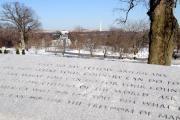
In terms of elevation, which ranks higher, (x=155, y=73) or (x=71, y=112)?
(x=155, y=73)

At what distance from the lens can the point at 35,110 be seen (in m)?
5.41

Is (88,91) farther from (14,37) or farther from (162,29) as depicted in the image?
(14,37)

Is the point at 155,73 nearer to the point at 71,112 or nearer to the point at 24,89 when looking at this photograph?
the point at 71,112

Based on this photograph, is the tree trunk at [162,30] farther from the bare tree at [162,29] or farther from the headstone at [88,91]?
the headstone at [88,91]

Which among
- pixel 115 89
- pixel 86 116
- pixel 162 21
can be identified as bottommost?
pixel 86 116

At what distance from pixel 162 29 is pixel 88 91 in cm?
441

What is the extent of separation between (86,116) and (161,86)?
1114 millimetres

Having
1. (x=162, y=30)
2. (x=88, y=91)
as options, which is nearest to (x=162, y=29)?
(x=162, y=30)

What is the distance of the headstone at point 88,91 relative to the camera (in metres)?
5.10

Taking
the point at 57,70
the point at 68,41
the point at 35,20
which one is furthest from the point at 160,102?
the point at 68,41

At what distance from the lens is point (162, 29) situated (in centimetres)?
931

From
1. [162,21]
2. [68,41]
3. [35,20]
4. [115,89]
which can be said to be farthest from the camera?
[68,41]

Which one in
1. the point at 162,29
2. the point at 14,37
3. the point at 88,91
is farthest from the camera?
the point at 14,37

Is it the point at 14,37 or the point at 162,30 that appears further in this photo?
the point at 14,37
